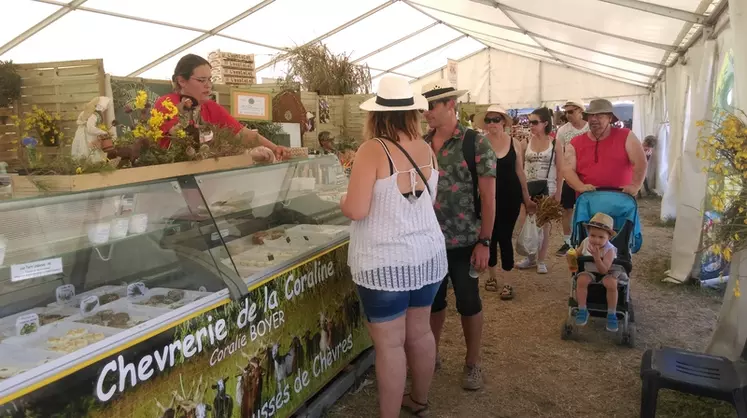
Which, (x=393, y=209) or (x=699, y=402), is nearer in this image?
(x=393, y=209)

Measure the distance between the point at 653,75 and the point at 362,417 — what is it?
1087 centimetres

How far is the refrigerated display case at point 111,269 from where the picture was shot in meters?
1.77

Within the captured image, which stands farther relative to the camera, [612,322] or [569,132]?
[569,132]

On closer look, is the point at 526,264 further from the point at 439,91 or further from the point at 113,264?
the point at 113,264

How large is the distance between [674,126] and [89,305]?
7.82 m

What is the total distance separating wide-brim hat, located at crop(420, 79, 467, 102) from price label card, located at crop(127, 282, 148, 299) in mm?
1767

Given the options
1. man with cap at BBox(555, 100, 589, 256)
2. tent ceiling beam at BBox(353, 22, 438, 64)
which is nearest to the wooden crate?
man with cap at BBox(555, 100, 589, 256)

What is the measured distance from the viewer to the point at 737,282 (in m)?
3.05

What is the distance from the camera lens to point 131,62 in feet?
32.0

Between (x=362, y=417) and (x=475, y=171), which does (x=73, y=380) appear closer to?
(x=362, y=417)

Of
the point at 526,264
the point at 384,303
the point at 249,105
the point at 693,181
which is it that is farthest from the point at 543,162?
the point at 384,303

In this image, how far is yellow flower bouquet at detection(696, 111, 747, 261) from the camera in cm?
268

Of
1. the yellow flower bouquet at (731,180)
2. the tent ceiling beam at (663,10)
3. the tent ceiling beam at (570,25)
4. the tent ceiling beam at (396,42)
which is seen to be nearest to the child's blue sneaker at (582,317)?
the yellow flower bouquet at (731,180)

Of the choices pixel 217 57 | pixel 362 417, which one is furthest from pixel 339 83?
pixel 362 417
